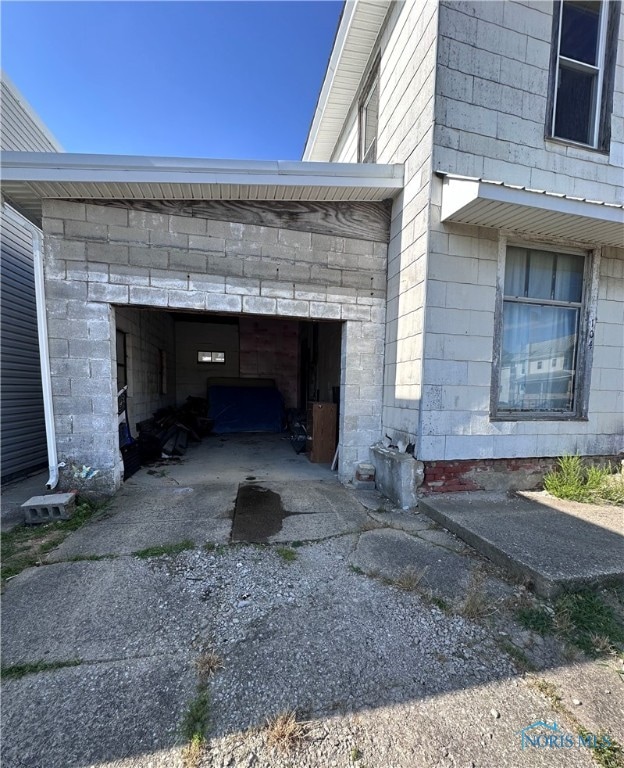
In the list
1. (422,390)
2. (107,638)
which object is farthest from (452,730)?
(422,390)

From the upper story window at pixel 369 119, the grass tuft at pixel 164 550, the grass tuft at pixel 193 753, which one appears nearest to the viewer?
the grass tuft at pixel 193 753

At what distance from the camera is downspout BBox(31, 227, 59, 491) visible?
11.8 ft

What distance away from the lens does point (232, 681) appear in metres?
1.59

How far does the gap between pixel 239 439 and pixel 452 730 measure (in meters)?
6.97

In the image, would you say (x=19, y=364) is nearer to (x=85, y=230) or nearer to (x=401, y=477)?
(x=85, y=230)

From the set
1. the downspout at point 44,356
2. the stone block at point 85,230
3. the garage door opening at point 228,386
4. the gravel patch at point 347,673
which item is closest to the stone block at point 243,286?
the garage door opening at point 228,386

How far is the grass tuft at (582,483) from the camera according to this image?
369cm

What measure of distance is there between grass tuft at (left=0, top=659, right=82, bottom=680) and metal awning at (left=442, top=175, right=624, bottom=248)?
428cm

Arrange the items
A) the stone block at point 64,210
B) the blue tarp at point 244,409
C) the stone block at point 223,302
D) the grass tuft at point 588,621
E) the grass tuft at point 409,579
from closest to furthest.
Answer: the grass tuft at point 588,621
the grass tuft at point 409,579
the stone block at point 64,210
the stone block at point 223,302
the blue tarp at point 244,409

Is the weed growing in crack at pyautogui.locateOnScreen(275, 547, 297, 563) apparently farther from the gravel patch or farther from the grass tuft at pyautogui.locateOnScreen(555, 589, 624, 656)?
the grass tuft at pyautogui.locateOnScreen(555, 589, 624, 656)

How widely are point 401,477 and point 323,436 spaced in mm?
2351

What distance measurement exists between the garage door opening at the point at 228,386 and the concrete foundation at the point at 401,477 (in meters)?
1.58

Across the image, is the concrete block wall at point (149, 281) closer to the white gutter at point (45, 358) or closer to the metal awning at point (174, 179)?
the white gutter at point (45, 358)

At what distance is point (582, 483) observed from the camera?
3951mm
